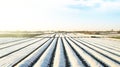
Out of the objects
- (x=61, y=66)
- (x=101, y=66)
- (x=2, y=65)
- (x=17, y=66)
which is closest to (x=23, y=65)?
(x=17, y=66)

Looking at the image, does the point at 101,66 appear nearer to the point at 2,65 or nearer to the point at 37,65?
the point at 37,65

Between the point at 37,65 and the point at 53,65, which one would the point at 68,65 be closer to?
the point at 53,65

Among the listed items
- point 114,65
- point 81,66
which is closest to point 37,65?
point 81,66

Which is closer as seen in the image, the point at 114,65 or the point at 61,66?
the point at 61,66

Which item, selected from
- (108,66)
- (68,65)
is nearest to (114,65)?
(108,66)

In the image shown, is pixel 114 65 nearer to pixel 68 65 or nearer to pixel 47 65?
pixel 68 65

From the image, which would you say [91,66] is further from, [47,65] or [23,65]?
[23,65]

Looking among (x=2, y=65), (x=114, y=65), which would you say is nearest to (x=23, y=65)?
(x=2, y=65)
